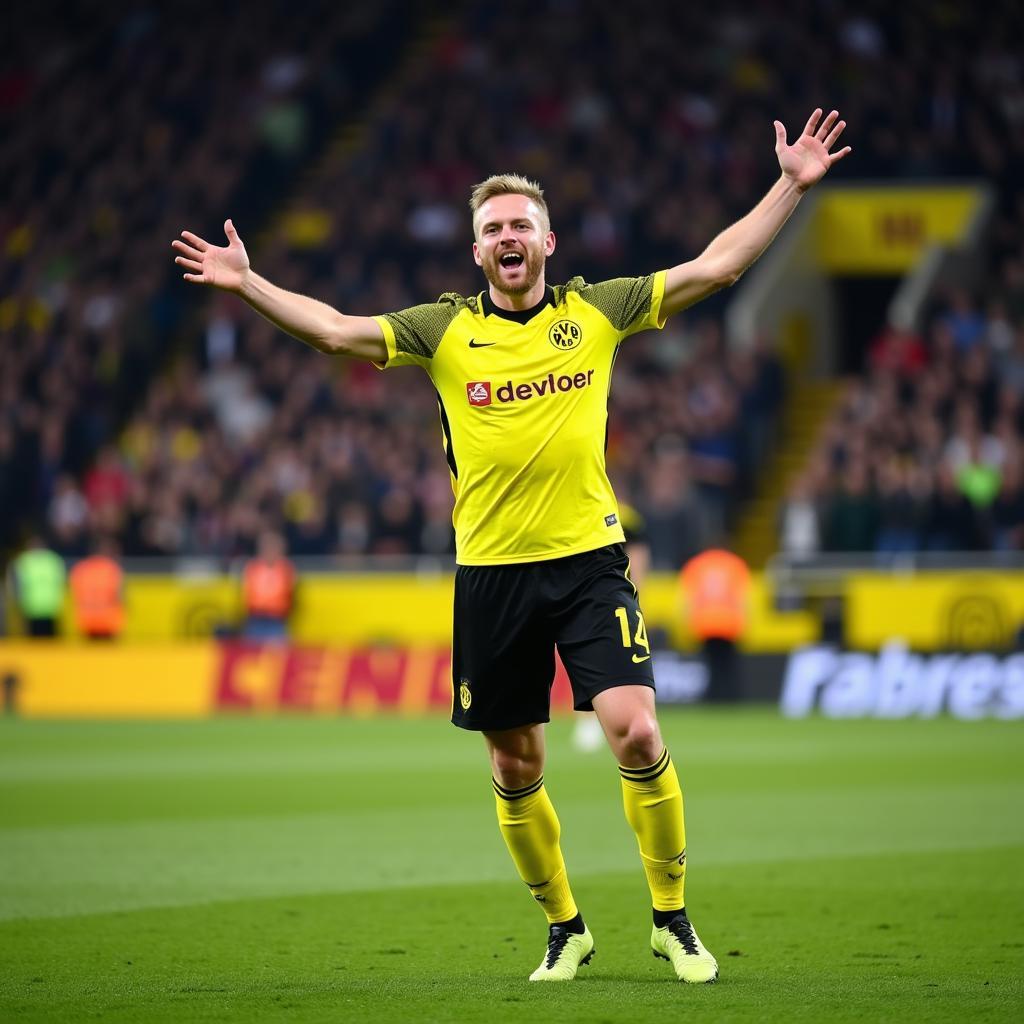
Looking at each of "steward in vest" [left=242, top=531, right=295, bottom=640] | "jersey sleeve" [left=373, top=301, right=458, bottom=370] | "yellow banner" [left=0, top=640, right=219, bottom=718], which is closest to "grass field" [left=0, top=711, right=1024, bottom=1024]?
"jersey sleeve" [left=373, top=301, right=458, bottom=370]

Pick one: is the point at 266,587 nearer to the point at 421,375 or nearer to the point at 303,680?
the point at 303,680

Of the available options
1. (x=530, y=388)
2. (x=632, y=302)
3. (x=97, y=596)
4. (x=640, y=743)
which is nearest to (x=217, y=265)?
(x=530, y=388)

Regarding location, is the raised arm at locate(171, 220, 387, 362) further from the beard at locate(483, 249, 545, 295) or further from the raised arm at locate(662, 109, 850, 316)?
the raised arm at locate(662, 109, 850, 316)

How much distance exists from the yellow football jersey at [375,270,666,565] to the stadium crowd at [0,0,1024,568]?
56.1ft

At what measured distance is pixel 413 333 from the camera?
678 centimetres

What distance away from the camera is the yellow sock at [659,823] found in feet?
21.5

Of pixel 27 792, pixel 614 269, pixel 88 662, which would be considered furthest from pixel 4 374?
pixel 27 792

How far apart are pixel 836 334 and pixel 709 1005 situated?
26057 mm

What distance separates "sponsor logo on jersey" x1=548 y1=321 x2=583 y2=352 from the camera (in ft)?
22.1

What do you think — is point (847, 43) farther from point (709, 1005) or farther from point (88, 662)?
point (709, 1005)

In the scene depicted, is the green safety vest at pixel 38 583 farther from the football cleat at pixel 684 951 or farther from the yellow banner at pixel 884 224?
the football cleat at pixel 684 951

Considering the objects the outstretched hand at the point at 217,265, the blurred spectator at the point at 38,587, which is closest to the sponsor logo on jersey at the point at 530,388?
the outstretched hand at the point at 217,265

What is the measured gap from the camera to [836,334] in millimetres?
31375

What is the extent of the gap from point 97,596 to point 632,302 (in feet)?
63.4
